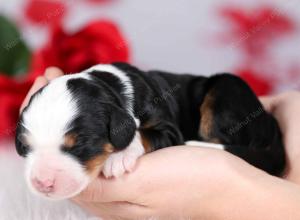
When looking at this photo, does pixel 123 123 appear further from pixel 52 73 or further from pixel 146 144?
pixel 52 73

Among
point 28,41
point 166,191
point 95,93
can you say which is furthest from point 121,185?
point 28,41

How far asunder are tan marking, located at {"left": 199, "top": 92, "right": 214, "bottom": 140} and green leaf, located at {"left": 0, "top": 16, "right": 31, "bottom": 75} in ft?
2.90

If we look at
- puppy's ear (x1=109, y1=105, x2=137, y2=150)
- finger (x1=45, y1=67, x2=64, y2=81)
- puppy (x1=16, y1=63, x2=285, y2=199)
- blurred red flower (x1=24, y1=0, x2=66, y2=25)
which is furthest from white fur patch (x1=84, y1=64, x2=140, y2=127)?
blurred red flower (x1=24, y1=0, x2=66, y2=25)

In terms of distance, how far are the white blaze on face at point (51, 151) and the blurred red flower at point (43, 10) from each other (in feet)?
4.49

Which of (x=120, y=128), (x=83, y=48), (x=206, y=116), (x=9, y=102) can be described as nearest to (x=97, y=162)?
(x=120, y=128)

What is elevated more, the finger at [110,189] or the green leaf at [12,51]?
the green leaf at [12,51]

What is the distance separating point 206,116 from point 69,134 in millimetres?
777

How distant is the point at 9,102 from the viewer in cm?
221

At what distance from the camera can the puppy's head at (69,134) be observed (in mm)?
1444

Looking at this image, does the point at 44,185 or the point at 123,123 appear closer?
the point at 44,185

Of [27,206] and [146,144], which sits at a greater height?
[146,144]

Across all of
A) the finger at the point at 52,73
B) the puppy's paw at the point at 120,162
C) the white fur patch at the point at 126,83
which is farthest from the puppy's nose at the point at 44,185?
the finger at the point at 52,73

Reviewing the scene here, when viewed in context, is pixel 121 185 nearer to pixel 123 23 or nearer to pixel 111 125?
pixel 111 125

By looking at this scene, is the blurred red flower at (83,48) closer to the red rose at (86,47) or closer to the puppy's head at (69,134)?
the red rose at (86,47)
